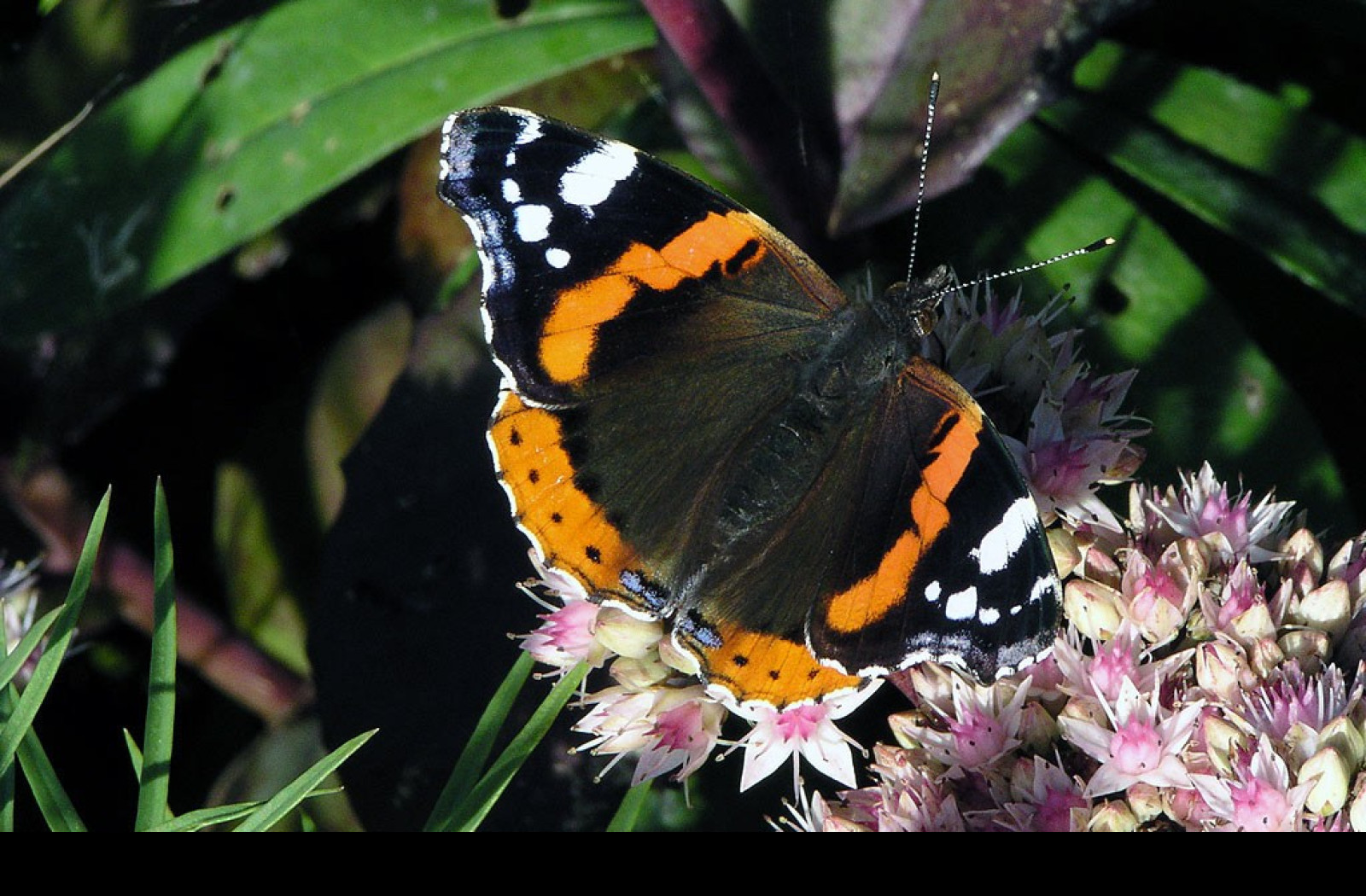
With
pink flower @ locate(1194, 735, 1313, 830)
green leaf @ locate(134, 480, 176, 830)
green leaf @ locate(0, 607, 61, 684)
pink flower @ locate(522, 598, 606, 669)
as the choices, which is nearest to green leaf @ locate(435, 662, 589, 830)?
pink flower @ locate(522, 598, 606, 669)

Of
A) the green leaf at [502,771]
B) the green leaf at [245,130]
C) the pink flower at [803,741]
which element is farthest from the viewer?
the green leaf at [245,130]

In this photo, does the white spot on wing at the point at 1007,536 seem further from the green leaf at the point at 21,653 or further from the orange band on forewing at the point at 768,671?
Result: the green leaf at the point at 21,653

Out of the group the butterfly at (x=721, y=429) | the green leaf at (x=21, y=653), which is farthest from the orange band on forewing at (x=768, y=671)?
the green leaf at (x=21, y=653)

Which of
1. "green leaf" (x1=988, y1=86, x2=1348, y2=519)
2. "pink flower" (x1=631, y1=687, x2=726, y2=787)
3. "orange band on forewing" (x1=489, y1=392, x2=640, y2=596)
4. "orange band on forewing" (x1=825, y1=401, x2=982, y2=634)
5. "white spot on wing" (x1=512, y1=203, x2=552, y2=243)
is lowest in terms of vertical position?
"green leaf" (x1=988, y1=86, x2=1348, y2=519)

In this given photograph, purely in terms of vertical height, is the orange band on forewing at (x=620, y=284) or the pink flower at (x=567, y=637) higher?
the orange band on forewing at (x=620, y=284)

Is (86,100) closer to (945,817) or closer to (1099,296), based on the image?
(1099,296)

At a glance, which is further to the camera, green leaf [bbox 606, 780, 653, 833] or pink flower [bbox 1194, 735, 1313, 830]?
green leaf [bbox 606, 780, 653, 833]

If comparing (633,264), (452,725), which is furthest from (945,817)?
(452,725)

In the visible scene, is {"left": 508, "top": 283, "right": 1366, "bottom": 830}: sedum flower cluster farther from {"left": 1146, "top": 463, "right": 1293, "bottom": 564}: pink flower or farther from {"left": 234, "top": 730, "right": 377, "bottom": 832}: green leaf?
{"left": 234, "top": 730, "right": 377, "bottom": 832}: green leaf

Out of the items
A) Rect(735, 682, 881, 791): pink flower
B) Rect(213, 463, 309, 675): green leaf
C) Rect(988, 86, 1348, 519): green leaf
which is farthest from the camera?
Rect(213, 463, 309, 675): green leaf
